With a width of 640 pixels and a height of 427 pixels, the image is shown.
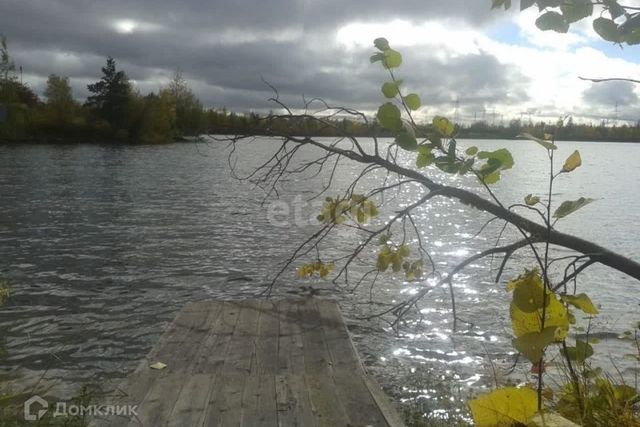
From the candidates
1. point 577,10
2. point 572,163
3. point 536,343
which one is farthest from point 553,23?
point 536,343

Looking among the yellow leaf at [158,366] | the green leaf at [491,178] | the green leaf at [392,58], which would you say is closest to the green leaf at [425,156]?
the green leaf at [491,178]

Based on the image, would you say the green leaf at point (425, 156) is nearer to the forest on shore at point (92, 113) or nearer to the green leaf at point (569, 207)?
the green leaf at point (569, 207)

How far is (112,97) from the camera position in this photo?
85.4m

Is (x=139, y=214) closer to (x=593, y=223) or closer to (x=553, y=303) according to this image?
(x=593, y=223)

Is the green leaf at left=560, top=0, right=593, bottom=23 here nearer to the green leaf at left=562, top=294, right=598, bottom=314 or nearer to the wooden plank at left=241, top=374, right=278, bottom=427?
the green leaf at left=562, top=294, right=598, bottom=314

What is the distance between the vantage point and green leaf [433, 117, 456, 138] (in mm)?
2111

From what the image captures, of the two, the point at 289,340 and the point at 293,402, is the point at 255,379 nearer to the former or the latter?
the point at 293,402

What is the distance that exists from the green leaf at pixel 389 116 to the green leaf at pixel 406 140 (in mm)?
28

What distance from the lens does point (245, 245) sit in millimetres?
15477

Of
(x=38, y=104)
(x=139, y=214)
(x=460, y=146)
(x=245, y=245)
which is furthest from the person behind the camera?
(x=38, y=104)

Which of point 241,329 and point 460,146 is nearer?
point 460,146

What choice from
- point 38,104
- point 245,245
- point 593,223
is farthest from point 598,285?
point 38,104

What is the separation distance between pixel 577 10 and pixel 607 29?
10cm

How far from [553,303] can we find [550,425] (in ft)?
0.78
